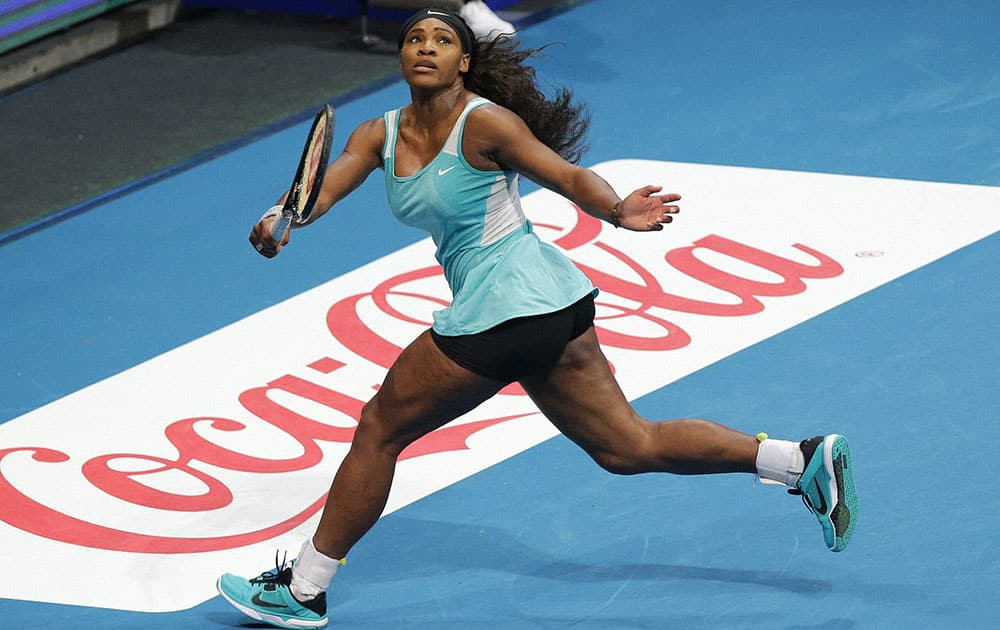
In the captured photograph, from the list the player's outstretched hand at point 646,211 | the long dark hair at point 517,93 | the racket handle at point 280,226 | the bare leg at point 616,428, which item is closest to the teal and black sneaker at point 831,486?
the bare leg at point 616,428

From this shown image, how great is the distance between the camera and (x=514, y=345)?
482cm

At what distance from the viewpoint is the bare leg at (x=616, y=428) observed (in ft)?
16.3

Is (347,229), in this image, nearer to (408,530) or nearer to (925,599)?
(408,530)

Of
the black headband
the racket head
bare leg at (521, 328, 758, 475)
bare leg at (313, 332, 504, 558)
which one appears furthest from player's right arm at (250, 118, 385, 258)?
bare leg at (521, 328, 758, 475)

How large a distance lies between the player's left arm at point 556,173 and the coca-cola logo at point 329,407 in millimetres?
1744

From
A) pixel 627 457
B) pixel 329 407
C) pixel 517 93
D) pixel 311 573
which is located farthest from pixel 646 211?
pixel 329 407

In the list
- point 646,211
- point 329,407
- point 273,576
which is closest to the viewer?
point 646,211

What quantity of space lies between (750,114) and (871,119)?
70cm

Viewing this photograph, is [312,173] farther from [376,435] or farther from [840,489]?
[840,489]

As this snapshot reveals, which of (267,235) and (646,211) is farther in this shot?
(267,235)

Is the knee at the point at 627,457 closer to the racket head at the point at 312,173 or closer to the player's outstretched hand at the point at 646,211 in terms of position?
the player's outstretched hand at the point at 646,211

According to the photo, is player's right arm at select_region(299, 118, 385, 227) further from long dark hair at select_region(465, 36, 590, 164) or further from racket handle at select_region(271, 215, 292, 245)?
long dark hair at select_region(465, 36, 590, 164)

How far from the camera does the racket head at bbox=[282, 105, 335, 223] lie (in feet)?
15.8

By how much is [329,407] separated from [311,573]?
168 cm
